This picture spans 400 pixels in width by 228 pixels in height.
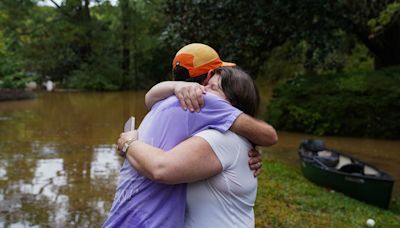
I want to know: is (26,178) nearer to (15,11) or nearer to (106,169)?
(106,169)

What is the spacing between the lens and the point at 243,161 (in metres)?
2.00

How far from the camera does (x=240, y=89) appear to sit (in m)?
2.06

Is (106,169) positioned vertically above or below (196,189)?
below

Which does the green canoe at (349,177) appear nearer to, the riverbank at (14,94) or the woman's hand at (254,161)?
the woman's hand at (254,161)

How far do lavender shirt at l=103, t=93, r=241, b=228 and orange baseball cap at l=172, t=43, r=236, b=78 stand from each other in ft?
0.72

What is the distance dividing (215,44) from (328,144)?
501 cm

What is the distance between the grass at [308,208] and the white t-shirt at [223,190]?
402 cm

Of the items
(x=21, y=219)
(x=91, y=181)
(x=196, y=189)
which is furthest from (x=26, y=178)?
(x=196, y=189)

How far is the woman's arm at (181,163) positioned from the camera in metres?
1.83

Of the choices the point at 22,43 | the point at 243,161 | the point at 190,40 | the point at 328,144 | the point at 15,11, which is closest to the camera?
the point at 243,161

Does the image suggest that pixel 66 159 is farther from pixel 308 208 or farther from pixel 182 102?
pixel 182 102

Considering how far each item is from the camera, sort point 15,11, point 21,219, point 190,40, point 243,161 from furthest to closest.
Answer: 1. point 15,11
2. point 190,40
3. point 21,219
4. point 243,161

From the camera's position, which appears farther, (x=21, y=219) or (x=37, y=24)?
(x=37, y=24)

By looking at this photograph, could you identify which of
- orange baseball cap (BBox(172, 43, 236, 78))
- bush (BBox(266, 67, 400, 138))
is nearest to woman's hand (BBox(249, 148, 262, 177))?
orange baseball cap (BBox(172, 43, 236, 78))
